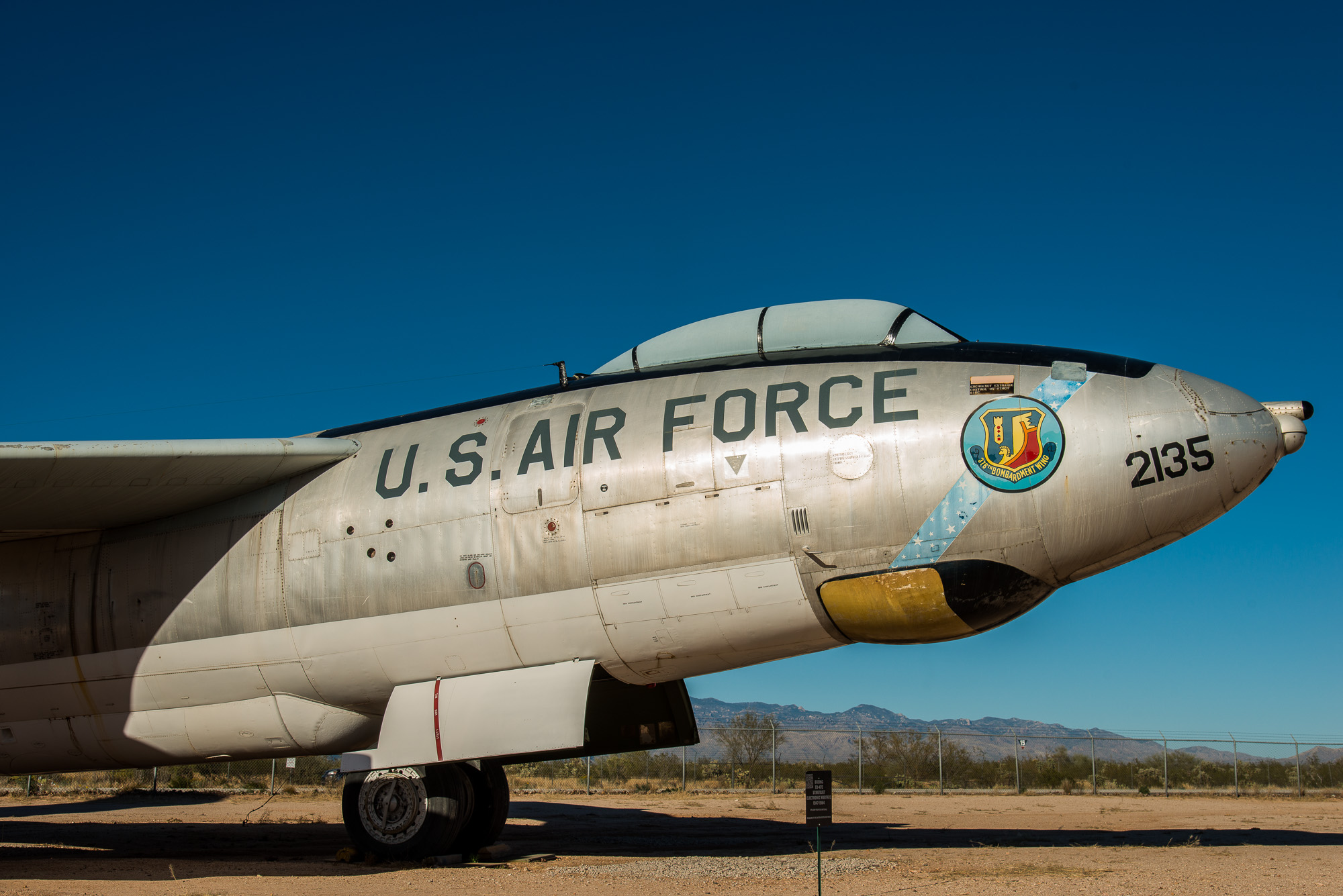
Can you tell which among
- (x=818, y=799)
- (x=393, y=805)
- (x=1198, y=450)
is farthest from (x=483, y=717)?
(x=1198, y=450)

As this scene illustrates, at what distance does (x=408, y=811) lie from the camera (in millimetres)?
11766

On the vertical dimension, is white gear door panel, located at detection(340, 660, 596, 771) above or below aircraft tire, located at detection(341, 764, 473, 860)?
above

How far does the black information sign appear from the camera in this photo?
905 centimetres

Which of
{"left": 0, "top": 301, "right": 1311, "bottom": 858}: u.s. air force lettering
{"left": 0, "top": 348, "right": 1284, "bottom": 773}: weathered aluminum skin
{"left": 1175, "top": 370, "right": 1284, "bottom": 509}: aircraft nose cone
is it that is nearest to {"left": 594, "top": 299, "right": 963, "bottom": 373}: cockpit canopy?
{"left": 0, "top": 301, "right": 1311, "bottom": 858}: u.s. air force lettering

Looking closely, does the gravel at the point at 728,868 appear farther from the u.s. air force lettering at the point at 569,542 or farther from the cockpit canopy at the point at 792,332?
the cockpit canopy at the point at 792,332

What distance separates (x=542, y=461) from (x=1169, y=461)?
639 centimetres

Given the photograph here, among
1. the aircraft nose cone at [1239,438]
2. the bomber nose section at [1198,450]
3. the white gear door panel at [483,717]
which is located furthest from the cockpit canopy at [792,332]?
the white gear door panel at [483,717]

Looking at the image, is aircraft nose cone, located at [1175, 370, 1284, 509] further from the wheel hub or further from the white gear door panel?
the wheel hub

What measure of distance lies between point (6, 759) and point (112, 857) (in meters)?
1.89

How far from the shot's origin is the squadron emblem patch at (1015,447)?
9.67 m

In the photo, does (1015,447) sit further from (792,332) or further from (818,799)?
(818,799)

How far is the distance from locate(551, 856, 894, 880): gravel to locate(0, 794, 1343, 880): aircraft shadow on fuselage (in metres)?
1.17

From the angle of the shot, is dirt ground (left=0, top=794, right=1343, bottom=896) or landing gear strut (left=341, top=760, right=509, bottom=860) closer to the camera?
dirt ground (left=0, top=794, right=1343, bottom=896)

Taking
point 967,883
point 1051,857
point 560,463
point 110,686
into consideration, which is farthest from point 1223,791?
point 110,686
